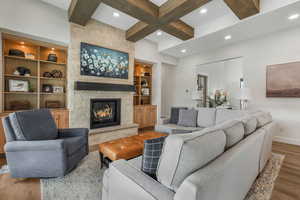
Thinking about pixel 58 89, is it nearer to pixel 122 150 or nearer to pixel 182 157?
pixel 122 150

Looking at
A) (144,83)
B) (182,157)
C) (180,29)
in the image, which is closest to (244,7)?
(180,29)

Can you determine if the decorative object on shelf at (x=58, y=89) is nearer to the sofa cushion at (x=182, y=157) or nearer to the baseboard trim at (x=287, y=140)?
the sofa cushion at (x=182, y=157)

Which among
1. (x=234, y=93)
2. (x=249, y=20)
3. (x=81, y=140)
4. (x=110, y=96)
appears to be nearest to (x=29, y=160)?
(x=81, y=140)

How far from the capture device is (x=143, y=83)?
5.32 m

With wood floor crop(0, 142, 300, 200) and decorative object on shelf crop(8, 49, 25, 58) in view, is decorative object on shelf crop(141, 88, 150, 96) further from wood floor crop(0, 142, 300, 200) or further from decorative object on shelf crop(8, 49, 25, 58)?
wood floor crop(0, 142, 300, 200)

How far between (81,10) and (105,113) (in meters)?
2.50

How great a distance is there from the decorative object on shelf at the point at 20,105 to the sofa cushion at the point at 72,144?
1.85 meters

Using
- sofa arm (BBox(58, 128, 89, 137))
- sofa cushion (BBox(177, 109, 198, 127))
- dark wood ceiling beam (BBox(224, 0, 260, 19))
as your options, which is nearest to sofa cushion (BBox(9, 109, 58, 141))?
sofa arm (BBox(58, 128, 89, 137))

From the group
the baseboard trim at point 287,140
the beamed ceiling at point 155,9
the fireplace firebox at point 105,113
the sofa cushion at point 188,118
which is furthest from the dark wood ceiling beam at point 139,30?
the baseboard trim at point 287,140

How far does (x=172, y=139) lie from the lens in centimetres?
85

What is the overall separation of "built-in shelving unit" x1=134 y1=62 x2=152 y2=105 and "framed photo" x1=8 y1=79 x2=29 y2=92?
A: 306cm

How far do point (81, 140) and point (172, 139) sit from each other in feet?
6.35

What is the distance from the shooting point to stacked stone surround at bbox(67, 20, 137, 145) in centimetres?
330

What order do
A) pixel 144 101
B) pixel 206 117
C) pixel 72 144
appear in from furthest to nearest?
pixel 144 101, pixel 206 117, pixel 72 144
